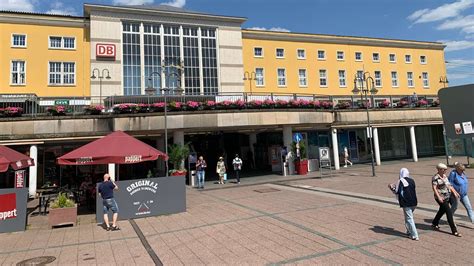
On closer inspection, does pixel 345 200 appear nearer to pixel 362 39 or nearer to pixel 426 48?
pixel 362 39

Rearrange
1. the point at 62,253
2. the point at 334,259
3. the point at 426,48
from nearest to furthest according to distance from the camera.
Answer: the point at 334,259 < the point at 62,253 < the point at 426,48

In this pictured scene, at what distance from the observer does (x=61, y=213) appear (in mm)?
11344

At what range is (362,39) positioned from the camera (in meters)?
45.1

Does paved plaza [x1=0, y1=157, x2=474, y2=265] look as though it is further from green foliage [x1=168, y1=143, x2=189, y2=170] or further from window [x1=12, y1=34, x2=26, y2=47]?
window [x1=12, y1=34, x2=26, y2=47]

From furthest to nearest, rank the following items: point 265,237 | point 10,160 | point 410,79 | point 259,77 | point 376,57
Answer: point 410,79 < point 376,57 < point 259,77 < point 10,160 < point 265,237

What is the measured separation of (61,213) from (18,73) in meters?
25.8

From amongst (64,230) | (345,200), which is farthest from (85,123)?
(345,200)

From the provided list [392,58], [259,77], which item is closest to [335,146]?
[259,77]

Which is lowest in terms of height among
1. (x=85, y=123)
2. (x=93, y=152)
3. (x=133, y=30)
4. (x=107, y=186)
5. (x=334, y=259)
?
(x=334, y=259)

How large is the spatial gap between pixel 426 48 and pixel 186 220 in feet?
170

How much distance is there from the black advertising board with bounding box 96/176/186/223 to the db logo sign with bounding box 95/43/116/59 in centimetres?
2419

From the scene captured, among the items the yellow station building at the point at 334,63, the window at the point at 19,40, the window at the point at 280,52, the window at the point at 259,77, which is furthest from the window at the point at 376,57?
the window at the point at 19,40

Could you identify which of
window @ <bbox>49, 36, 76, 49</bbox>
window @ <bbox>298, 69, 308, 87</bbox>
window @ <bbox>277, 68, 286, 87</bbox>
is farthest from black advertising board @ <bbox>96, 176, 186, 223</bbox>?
window @ <bbox>298, 69, 308, 87</bbox>

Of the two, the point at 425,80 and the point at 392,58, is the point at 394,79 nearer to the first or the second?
the point at 392,58
